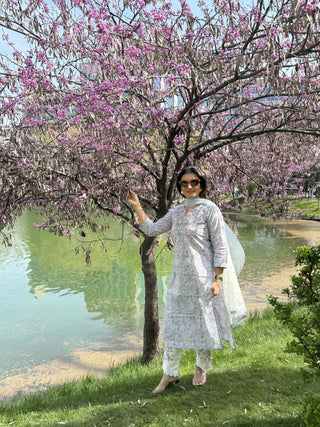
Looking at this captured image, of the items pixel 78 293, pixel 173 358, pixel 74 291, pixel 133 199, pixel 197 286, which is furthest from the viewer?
pixel 74 291

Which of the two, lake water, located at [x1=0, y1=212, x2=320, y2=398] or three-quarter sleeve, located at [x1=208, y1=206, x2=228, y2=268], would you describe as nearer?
three-quarter sleeve, located at [x1=208, y1=206, x2=228, y2=268]

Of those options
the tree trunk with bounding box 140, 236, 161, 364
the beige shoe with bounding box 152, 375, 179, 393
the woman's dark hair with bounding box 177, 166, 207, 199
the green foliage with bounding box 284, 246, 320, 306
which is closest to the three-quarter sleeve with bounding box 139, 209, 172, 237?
the woman's dark hair with bounding box 177, 166, 207, 199

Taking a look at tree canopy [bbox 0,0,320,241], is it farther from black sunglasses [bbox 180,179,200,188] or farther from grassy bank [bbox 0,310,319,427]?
grassy bank [bbox 0,310,319,427]

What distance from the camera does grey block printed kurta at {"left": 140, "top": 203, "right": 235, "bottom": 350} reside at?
11.2 feet

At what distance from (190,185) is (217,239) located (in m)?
0.58

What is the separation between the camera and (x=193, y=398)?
3.47 m

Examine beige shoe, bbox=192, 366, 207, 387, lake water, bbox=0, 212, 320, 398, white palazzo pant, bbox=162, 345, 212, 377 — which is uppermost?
white palazzo pant, bbox=162, 345, 212, 377

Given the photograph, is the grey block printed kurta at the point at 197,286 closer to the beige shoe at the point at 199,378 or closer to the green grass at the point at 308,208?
the beige shoe at the point at 199,378

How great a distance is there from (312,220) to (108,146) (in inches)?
1163

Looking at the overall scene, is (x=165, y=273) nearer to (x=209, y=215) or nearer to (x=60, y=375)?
(x=60, y=375)

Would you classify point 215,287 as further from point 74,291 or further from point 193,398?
point 74,291

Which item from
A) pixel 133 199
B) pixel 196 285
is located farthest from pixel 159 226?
pixel 196 285

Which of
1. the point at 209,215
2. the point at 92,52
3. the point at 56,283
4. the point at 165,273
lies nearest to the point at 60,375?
the point at 209,215

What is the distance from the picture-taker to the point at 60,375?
23.5 feet
